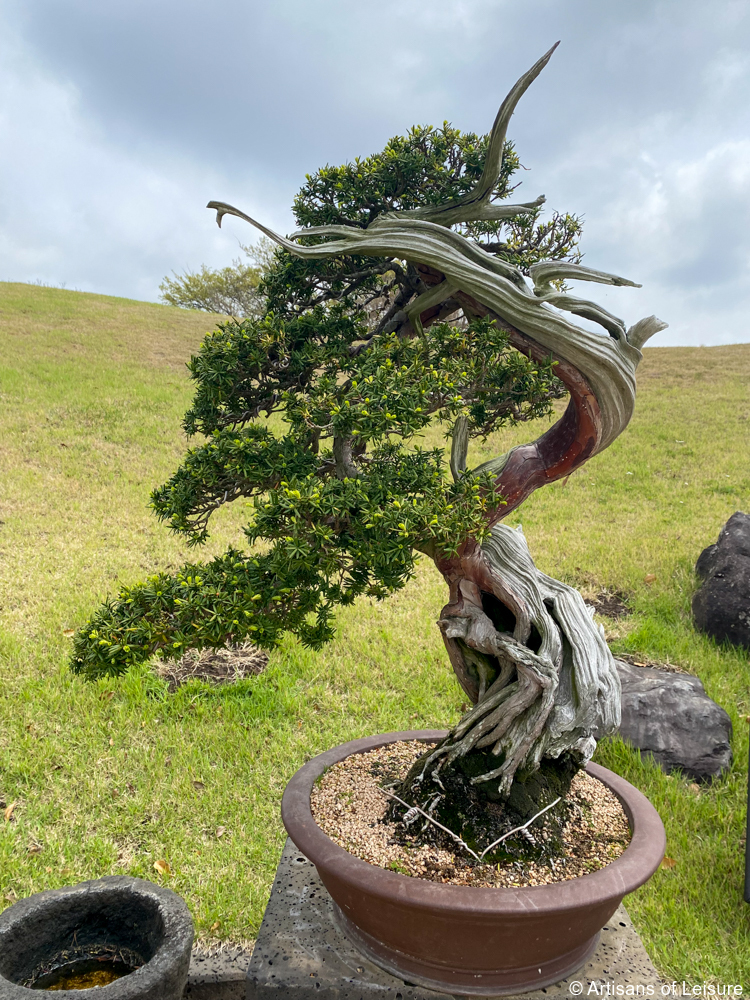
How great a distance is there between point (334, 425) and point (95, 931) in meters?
2.07

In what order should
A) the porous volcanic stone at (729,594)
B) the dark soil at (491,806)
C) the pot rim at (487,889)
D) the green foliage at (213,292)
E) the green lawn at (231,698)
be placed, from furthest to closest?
the green foliage at (213,292) → the porous volcanic stone at (729,594) → the green lawn at (231,698) → the dark soil at (491,806) → the pot rim at (487,889)

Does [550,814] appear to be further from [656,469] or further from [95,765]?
[656,469]

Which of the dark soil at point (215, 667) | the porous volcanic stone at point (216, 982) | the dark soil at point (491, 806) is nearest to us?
the dark soil at point (491, 806)

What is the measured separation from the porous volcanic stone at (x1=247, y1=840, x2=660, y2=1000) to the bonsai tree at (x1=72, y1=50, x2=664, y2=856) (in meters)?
0.56

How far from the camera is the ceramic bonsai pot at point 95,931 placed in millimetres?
2320

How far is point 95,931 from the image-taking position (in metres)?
2.50

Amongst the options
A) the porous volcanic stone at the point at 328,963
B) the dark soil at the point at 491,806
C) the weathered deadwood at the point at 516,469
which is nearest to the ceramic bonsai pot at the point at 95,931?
the porous volcanic stone at the point at 328,963

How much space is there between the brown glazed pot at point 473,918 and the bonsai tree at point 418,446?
428 millimetres

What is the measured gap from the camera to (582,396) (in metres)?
2.51

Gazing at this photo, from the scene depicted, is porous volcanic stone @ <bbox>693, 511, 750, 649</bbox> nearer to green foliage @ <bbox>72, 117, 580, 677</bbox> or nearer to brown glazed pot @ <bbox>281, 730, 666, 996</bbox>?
brown glazed pot @ <bbox>281, 730, 666, 996</bbox>

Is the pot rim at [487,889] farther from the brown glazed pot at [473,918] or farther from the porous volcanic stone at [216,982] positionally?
the porous volcanic stone at [216,982]

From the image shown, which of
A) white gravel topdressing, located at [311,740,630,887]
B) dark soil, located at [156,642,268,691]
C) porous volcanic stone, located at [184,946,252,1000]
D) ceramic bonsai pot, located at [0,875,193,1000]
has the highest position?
white gravel topdressing, located at [311,740,630,887]

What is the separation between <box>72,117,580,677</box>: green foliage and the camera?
213cm

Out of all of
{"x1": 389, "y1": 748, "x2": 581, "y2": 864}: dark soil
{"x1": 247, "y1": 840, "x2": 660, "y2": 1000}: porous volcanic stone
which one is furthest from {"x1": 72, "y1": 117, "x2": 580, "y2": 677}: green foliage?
{"x1": 247, "y1": 840, "x2": 660, "y2": 1000}: porous volcanic stone
